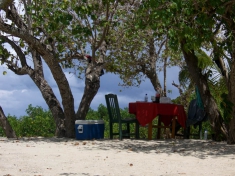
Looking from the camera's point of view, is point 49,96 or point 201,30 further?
point 49,96

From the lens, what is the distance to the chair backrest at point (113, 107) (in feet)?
32.6

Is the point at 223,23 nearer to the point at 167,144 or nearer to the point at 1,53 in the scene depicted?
the point at 167,144

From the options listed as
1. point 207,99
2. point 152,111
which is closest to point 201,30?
point 207,99

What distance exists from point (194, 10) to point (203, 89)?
7.03 feet

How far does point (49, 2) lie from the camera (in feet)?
32.5

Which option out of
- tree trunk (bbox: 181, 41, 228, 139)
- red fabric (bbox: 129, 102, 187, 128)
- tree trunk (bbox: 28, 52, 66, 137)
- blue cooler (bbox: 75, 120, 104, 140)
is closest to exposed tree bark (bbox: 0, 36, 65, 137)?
tree trunk (bbox: 28, 52, 66, 137)

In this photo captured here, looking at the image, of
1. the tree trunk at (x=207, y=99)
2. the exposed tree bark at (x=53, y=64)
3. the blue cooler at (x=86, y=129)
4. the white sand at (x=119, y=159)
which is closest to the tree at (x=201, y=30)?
the tree trunk at (x=207, y=99)

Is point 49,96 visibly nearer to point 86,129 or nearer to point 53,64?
point 53,64

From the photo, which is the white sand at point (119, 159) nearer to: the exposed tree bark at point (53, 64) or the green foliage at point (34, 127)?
the exposed tree bark at point (53, 64)

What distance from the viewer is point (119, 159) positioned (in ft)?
22.6

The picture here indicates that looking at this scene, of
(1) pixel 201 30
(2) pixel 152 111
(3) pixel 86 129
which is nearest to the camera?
(1) pixel 201 30

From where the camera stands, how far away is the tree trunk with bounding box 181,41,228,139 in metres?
9.67

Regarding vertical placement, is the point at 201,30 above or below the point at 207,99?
above

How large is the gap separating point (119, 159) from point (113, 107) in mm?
3408
